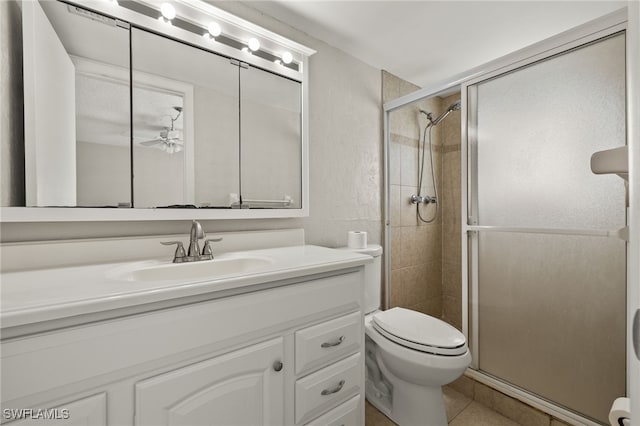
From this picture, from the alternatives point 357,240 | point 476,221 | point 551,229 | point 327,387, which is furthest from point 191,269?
point 551,229

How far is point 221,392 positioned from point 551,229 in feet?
5.02

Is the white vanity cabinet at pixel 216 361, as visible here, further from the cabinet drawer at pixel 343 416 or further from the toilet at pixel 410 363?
the toilet at pixel 410 363

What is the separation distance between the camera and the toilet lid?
4.24 ft

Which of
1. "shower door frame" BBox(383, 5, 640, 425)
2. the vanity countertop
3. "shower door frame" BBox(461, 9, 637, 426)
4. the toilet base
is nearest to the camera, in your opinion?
"shower door frame" BBox(383, 5, 640, 425)

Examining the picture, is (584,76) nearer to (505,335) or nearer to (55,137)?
(505,335)

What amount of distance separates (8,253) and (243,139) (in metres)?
0.95

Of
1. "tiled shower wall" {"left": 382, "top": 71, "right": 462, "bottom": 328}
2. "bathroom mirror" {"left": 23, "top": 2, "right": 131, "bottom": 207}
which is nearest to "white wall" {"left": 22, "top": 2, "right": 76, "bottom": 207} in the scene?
"bathroom mirror" {"left": 23, "top": 2, "right": 131, "bottom": 207}

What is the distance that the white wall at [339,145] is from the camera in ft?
5.68

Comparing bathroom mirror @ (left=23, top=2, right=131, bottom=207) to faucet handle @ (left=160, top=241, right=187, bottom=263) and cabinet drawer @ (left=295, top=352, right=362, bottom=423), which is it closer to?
faucet handle @ (left=160, top=241, right=187, bottom=263)

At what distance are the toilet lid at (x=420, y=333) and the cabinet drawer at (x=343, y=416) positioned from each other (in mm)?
339

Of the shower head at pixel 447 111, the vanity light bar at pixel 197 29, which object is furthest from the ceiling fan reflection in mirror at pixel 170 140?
the shower head at pixel 447 111

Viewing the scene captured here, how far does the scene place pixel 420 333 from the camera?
1387mm

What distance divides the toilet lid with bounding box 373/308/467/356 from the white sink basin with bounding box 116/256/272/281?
0.73 m

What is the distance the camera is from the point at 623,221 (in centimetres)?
118
